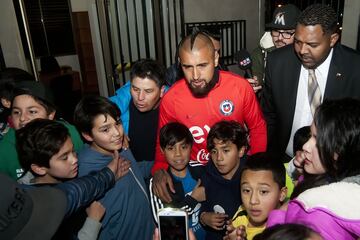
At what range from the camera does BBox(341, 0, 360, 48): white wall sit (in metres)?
3.35

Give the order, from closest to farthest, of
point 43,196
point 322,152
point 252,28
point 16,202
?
point 16,202 < point 43,196 < point 322,152 < point 252,28

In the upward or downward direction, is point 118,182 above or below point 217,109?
below

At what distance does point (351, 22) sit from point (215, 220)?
318cm

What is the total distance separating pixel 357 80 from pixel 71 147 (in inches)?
68.2

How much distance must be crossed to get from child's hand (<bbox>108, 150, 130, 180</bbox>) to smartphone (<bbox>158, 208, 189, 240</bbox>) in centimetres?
42

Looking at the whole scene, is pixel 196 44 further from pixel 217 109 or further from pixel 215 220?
pixel 215 220

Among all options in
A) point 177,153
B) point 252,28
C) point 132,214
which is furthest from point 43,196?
point 252,28

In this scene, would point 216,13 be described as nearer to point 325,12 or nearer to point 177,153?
point 325,12

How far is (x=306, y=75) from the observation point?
1.90 m

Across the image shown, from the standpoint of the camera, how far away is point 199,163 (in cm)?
186

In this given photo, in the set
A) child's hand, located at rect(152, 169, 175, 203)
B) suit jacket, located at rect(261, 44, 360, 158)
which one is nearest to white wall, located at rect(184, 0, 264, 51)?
suit jacket, located at rect(261, 44, 360, 158)

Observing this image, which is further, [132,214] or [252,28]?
[252,28]

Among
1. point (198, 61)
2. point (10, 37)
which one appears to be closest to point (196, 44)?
point (198, 61)

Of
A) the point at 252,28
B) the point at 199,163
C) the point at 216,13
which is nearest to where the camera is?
the point at 199,163
